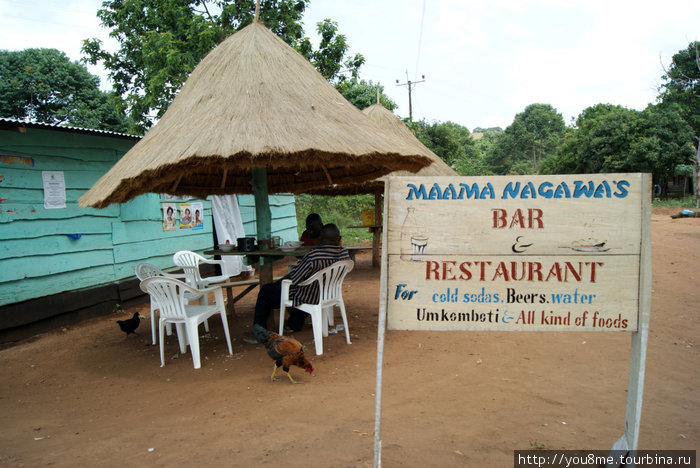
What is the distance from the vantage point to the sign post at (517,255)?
234cm

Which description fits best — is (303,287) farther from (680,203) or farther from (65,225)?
(680,203)

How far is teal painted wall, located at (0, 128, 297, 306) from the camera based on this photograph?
602 centimetres

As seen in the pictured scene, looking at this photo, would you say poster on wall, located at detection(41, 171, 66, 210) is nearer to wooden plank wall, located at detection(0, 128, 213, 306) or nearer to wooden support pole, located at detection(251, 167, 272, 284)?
wooden plank wall, located at detection(0, 128, 213, 306)

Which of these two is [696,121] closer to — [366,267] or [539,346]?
[366,267]

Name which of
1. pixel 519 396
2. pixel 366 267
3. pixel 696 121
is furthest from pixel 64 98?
pixel 696 121

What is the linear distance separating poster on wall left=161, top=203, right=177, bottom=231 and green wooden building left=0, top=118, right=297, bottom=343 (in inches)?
5.7

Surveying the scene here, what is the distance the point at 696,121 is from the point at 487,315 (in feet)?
99.4

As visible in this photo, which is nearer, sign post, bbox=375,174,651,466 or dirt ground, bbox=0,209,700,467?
sign post, bbox=375,174,651,466

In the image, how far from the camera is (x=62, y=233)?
6730 millimetres

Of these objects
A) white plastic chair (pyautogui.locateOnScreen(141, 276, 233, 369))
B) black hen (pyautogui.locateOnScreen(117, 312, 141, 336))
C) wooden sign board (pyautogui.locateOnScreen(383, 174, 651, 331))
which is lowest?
black hen (pyautogui.locateOnScreen(117, 312, 141, 336))

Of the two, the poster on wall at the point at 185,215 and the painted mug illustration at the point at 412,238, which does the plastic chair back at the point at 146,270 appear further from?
the painted mug illustration at the point at 412,238

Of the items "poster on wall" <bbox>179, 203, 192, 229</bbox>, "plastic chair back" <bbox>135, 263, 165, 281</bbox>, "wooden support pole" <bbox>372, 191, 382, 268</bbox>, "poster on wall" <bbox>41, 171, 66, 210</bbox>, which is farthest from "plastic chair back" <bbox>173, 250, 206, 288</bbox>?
"wooden support pole" <bbox>372, 191, 382, 268</bbox>

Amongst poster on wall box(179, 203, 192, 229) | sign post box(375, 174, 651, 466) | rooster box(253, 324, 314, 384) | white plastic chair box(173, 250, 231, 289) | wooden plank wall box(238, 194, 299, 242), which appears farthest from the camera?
wooden plank wall box(238, 194, 299, 242)

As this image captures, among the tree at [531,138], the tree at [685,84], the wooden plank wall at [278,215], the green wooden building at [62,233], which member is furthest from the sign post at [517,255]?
the tree at [531,138]
